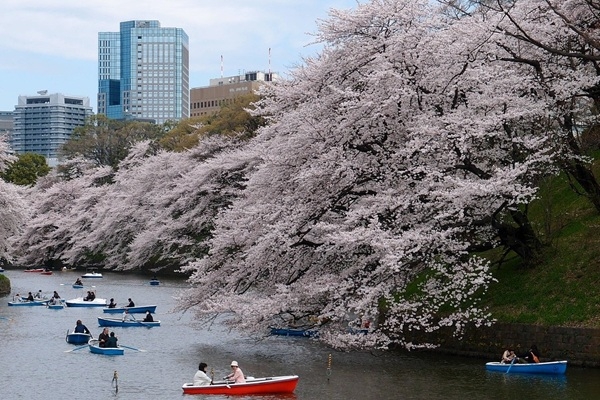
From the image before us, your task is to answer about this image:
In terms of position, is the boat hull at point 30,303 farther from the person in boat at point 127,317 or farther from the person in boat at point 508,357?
the person in boat at point 508,357

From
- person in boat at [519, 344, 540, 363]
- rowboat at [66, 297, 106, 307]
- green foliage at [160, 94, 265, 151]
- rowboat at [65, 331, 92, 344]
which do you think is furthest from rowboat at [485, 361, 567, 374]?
green foliage at [160, 94, 265, 151]

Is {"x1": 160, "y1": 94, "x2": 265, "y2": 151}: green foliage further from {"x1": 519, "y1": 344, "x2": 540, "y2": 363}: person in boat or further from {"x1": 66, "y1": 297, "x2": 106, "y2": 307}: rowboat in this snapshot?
{"x1": 519, "y1": 344, "x2": 540, "y2": 363}: person in boat

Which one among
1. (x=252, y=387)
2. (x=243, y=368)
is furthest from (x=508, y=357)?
(x=243, y=368)

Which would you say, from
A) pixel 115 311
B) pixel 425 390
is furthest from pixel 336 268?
pixel 115 311

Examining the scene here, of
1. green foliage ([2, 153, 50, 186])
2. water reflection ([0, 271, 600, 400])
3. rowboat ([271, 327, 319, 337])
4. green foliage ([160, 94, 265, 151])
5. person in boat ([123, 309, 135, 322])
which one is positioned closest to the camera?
water reflection ([0, 271, 600, 400])

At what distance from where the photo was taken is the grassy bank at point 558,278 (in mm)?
31942

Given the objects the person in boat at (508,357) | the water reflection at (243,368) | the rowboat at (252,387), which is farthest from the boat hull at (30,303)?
the person in boat at (508,357)

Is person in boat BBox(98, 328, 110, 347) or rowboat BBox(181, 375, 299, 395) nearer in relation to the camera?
rowboat BBox(181, 375, 299, 395)

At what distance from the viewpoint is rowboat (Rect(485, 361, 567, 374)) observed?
96.8ft

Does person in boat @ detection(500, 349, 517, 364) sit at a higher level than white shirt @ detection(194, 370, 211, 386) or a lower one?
higher

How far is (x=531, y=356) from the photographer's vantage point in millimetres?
30281

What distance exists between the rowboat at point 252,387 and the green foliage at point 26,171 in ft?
343

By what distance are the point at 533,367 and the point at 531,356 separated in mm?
444

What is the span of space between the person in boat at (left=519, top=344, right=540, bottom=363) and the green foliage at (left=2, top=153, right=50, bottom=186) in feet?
349
